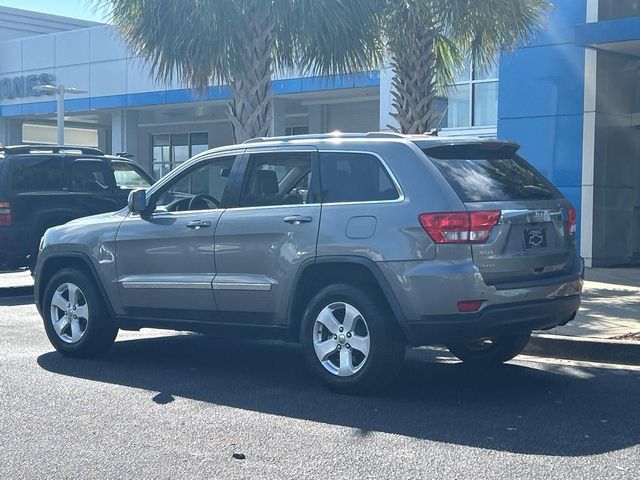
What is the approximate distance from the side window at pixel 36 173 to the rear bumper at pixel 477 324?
8.32 m

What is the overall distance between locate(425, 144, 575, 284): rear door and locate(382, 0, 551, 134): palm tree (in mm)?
6608

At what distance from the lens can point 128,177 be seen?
594 inches

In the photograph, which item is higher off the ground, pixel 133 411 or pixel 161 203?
pixel 161 203

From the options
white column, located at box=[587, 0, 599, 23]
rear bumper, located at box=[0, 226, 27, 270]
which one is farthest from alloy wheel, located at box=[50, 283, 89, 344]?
white column, located at box=[587, 0, 599, 23]

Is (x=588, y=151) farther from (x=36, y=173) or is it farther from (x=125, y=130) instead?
(x=125, y=130)

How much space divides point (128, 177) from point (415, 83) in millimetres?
4503

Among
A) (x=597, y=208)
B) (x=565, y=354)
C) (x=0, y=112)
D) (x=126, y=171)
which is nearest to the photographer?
→ (x=565, y=354)

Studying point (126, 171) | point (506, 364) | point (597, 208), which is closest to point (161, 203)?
point (506, 364)

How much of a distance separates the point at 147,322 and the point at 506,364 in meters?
3.02

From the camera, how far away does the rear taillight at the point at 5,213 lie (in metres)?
13.3

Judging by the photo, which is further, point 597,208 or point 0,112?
point 0,112

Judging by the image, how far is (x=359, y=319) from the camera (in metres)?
6.99

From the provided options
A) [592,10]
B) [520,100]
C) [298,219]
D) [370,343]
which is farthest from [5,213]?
[592,10]

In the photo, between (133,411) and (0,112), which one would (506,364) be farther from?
(0,112)
